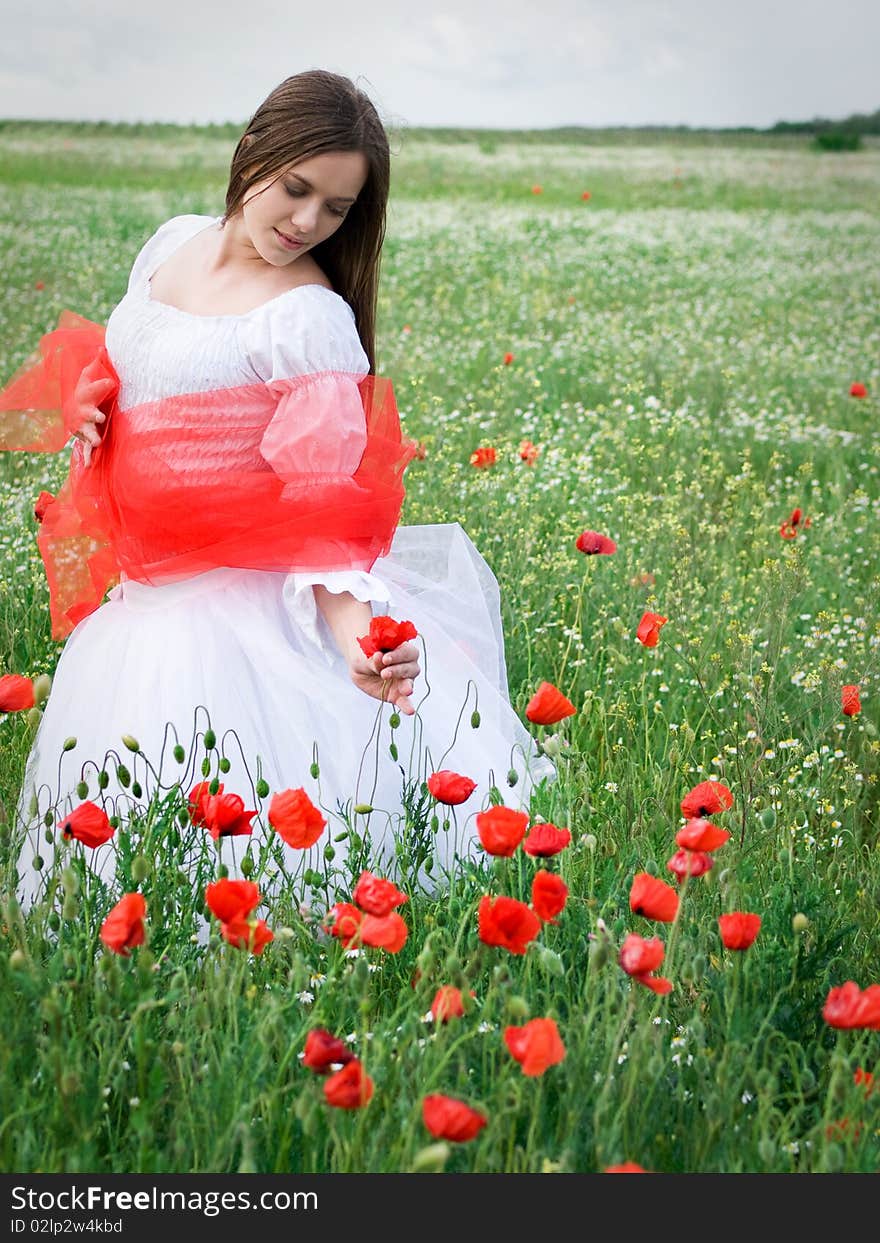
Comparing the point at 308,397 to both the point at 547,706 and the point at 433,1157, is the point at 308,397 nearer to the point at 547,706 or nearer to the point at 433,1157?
the point at 547,706

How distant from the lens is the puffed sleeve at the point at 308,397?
2.63m

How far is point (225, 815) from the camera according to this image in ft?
6.40

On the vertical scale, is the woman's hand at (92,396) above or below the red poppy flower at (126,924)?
above

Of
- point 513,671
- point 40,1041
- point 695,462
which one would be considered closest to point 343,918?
point 40,1041

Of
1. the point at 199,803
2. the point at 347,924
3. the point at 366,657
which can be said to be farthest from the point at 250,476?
the point at 347,924

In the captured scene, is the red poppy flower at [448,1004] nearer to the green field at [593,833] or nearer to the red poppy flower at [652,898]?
the green field at [593,833]

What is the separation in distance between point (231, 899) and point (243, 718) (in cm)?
93

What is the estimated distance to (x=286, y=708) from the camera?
271cm

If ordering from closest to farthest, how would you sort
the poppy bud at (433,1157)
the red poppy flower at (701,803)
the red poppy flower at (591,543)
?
1. the poppy bud at (433,1157)
2. the red poppy flower at (701,803)
3. the red poppy flower at (591,543)

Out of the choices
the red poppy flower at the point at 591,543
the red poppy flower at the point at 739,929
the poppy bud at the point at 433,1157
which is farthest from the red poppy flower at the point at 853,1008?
the red poppy flower at the point at 591,543

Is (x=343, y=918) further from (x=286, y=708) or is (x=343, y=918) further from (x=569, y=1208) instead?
(x=286, y=708)

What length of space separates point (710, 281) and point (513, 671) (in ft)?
24.6

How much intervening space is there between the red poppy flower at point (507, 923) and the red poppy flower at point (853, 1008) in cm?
38

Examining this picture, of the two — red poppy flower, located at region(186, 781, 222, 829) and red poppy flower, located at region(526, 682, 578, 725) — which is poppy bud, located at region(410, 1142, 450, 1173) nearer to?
red poppy flower, located at region(186, 781, 222, 829)
